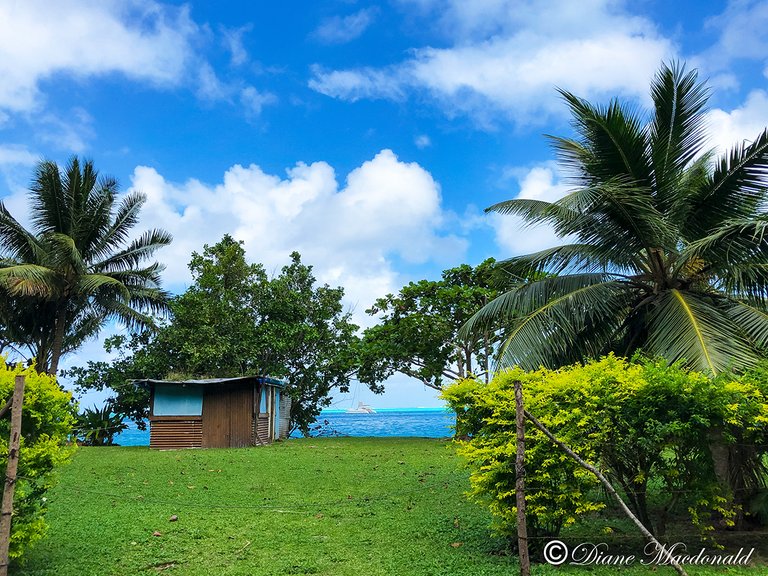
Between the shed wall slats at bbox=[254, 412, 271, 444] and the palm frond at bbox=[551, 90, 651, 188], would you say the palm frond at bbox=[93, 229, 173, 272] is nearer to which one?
the shed wall slats at bbox=[254, 412, 271, 444]

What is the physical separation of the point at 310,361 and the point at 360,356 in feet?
14.8

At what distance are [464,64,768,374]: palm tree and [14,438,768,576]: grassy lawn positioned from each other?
278cm

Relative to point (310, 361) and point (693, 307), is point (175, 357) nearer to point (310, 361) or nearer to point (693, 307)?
point (310, 361)

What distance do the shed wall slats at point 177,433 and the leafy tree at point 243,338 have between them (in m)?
3.58

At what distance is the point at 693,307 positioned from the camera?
801 centimetres

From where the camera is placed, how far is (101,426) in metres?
22.4

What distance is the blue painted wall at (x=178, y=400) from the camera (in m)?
19.3

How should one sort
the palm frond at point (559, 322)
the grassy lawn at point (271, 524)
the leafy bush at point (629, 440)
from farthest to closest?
the palm frond at point (559, 322), the grassy lawn at point (271, 524), the leafy bush at point (629, 440)

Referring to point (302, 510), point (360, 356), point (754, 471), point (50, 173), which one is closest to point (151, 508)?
point (302, 510)

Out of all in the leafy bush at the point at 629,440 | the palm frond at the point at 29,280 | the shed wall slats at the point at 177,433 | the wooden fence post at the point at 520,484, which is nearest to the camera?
the wooden fence post at the point at 520,484

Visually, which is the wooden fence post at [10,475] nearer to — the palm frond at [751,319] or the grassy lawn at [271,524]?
the grassy lawn at [271,524]

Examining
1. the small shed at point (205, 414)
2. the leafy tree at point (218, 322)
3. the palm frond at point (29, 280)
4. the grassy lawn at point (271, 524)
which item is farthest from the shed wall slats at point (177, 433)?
the grassy lawn at point (271, 524)

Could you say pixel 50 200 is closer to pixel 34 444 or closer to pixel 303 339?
pixel 303 339

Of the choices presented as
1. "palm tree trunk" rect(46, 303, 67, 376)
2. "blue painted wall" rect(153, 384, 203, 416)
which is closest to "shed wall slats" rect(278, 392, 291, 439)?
"blue painted wall" rect(153, 384, 203, 416)
